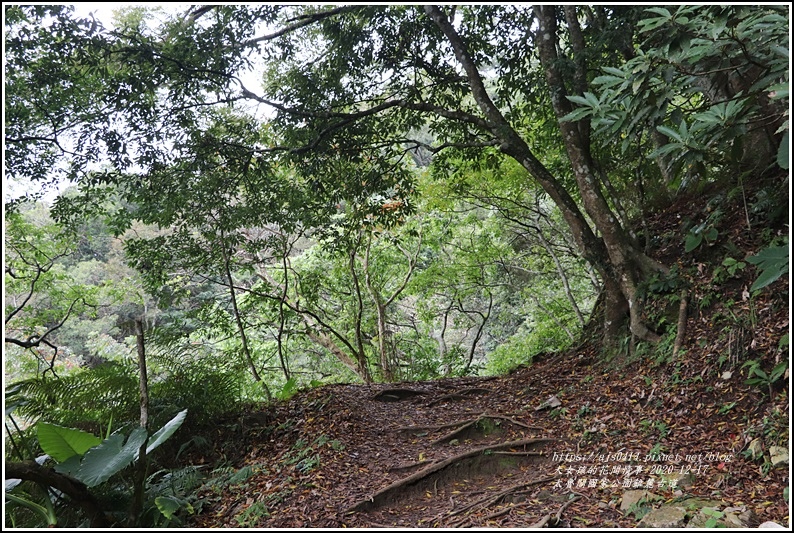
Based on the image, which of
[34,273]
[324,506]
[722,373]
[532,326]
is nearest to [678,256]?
[722,373]

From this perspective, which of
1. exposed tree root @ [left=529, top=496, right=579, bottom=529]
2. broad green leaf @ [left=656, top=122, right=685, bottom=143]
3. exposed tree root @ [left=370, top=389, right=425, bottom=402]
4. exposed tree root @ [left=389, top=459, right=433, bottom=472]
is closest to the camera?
broad green leaf @ [left=656, top=122, right=685, bottom=143]

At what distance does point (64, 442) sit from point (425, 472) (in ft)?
8.98

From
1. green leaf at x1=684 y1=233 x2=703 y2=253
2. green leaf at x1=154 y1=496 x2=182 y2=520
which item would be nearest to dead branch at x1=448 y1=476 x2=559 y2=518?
green leaf at x1=154 y1=496 x2=182 y2=520

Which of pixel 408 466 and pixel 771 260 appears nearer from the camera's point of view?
pixel 771 260

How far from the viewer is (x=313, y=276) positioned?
375 inches

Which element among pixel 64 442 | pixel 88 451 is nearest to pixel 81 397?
pixel 64 442

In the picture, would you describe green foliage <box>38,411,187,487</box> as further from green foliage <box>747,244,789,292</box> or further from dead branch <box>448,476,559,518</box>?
green foliage <box>747,244,789,292</box>

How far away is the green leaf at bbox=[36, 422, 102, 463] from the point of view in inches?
138

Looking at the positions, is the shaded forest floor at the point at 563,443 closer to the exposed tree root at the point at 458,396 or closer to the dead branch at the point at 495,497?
the dead branch at the point at 495,497

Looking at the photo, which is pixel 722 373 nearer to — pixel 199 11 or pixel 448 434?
pixel 448 434

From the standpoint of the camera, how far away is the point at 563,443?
4.66 meters

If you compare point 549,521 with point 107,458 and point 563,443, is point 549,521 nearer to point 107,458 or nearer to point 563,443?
point 563,443

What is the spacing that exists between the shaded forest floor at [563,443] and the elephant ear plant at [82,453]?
946mm

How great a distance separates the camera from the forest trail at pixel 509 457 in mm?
3465
